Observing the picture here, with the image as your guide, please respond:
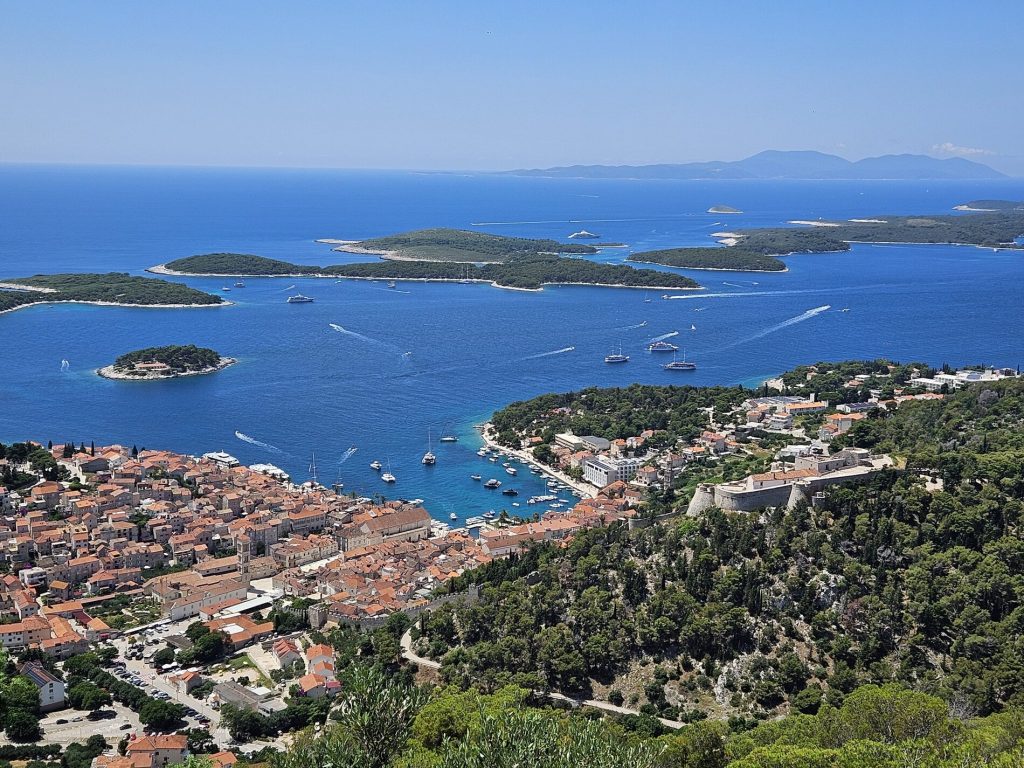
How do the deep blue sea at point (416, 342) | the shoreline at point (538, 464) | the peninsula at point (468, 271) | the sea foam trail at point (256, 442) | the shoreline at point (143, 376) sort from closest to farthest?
the shoreline at point (538, 464) < the sea foam trail at point (256, 442) < the deep blue sea at point (416, 342) < the shoreline at point (143, 376) < the peninsula at point (468, 271)

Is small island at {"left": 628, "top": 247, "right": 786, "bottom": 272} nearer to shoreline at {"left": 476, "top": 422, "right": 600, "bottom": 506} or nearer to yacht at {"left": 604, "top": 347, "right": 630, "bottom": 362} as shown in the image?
yacht at {"left": 604, "top": 347, "right": 630, "bottom": 362}

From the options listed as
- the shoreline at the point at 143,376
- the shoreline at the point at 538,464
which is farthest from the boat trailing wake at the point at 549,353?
the shoreline at the point at 143,376

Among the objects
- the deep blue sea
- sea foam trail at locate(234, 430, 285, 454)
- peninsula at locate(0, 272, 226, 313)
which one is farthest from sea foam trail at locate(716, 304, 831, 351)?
peninsula at locate(0, 272, 226, 313)

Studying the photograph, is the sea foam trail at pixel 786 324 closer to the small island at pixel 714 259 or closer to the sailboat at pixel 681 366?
the sailboat at pixel 681 366

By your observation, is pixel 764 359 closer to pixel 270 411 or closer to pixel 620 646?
pixel 270 411

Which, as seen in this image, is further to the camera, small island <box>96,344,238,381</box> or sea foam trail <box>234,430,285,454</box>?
small island <box>96,344,238,381</box>
